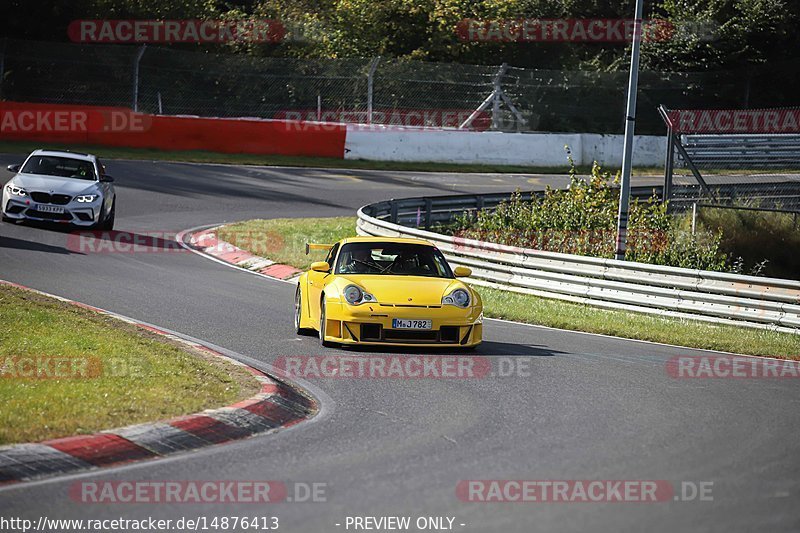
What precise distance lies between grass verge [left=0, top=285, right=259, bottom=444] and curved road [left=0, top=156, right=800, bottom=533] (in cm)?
78

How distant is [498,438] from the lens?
823cm

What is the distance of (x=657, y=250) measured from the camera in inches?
871

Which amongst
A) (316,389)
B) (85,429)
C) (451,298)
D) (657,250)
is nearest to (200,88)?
(657,250)

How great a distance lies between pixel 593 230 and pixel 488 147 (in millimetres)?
14385

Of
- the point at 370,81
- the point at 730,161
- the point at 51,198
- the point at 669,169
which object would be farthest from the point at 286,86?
the point at 51,198

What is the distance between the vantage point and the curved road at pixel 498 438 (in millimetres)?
6246

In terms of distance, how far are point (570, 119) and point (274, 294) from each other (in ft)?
79.3

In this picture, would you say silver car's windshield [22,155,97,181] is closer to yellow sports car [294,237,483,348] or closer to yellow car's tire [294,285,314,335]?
yellow car's tire [294,285,314,335]

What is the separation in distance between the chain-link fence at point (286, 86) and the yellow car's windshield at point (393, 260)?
2218 cm

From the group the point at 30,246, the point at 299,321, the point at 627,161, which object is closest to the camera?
the point at 299,321

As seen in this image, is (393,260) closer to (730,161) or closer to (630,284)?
(630,284)

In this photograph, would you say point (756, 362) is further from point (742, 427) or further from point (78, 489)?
point (78, 489)

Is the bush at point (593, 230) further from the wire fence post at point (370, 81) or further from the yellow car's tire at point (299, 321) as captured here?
the wire fence post at point (370, 81)

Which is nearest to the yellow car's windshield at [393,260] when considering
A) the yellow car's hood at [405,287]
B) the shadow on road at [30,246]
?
the yellow car's hood at [405,287]
